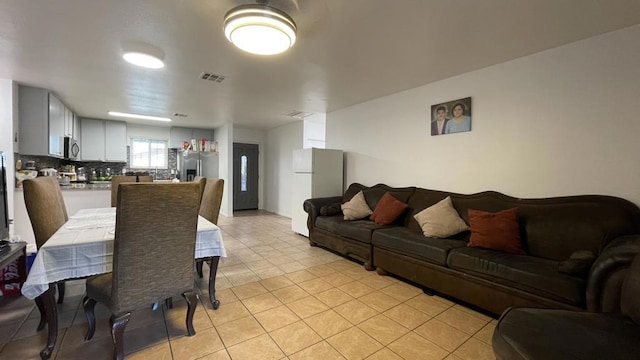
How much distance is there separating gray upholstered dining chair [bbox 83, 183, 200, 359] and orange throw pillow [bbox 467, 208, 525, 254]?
8.21ft

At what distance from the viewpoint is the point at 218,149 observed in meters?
7.11

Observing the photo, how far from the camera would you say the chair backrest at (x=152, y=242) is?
1.52 m

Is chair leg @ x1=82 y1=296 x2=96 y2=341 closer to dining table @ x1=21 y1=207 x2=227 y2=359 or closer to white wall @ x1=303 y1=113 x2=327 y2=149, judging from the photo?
dining table @ x1=21 y1=207 x2=227 y2=359

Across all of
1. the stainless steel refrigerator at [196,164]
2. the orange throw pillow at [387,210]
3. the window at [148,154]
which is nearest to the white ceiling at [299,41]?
the orange throw pillow at [387,210]

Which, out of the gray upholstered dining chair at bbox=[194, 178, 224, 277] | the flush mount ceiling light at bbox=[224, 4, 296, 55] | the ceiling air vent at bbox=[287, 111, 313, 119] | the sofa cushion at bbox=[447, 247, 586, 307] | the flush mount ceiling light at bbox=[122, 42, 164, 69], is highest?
the ceiling air vent at bbox=[287, 111, 313, 119]

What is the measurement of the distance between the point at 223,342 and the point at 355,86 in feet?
10.9

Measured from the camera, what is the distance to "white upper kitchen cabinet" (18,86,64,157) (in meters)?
3.75

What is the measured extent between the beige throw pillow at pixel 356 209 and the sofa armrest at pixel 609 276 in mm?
2432

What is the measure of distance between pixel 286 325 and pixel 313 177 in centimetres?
276

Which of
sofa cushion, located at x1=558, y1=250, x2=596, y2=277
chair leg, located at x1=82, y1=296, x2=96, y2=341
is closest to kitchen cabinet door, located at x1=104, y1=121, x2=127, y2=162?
chair leg, located at x1=82, y1=296, x2=96, y2=341

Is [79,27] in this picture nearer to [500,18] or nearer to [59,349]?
[59,349]

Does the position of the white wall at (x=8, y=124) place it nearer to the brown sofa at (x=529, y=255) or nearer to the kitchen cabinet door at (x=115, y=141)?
the kitchen cabinet door at (x=115, y=141)

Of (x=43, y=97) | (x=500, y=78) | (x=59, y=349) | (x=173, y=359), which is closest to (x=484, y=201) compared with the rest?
(x=500, y=78)

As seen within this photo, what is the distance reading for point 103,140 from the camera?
608cm
